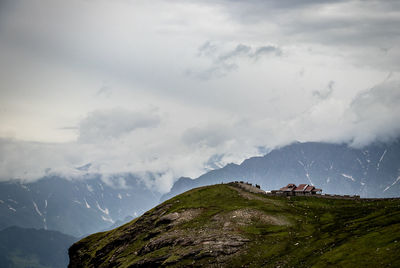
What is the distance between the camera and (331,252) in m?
108

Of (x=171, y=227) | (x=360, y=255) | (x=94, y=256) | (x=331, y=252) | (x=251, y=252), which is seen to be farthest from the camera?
(x=94, y=256)

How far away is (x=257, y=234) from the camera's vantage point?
136 meters

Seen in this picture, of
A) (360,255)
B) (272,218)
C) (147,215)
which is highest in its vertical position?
(147,215)

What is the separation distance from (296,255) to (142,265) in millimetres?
54546

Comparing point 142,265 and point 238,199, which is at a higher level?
point 238,199

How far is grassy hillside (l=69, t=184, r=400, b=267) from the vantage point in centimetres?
10819

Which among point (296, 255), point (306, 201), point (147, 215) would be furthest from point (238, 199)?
point (296, 255)

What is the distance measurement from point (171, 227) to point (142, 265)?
72.5ft

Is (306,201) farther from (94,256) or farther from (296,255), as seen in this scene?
(94,256)

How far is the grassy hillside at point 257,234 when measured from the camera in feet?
355

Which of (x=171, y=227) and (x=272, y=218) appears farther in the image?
(x=171, y=227)

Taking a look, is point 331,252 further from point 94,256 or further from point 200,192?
point 94,256

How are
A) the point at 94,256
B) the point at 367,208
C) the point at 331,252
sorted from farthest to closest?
1. the point at 94,256
2. the point at 367,208
3. the point at 331,252

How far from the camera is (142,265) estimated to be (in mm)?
144000
